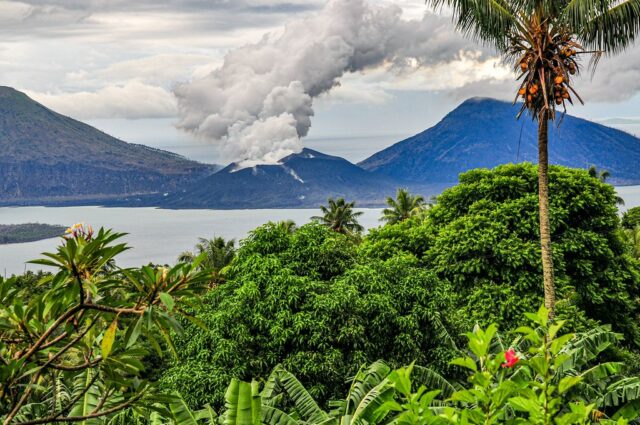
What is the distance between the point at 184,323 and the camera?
16.2m

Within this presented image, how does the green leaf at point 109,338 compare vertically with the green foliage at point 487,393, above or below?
above

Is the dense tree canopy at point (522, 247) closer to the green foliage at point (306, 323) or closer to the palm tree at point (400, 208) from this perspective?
the green foliage at point (306, 323)

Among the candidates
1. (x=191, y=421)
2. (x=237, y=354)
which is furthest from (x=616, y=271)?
(x=191, y=421)

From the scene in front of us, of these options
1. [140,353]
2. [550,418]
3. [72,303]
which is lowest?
[550,418]

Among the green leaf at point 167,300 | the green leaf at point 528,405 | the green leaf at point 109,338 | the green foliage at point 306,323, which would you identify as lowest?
the green foliage at point 306,323

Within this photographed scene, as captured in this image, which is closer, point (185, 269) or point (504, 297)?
point (185, 269)

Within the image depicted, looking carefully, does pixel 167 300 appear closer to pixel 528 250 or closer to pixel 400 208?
pixel 528 250

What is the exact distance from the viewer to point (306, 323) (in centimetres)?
1461

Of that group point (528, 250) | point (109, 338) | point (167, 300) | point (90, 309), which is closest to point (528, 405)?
point (167, 300)

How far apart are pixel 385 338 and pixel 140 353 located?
11.0m

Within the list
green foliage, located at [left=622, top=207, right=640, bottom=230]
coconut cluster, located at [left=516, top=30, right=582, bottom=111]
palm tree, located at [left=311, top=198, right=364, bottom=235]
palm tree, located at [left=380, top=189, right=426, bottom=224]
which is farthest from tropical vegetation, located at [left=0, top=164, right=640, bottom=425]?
green foliage, located at [left=622, top=207, right=640, bottom=230]

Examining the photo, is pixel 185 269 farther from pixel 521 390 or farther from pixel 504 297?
pixel 504 297

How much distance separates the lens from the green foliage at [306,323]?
14.3 metres

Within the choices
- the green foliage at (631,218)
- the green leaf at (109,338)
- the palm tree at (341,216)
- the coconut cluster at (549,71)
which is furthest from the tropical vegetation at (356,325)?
the green foliage at (631,218)
